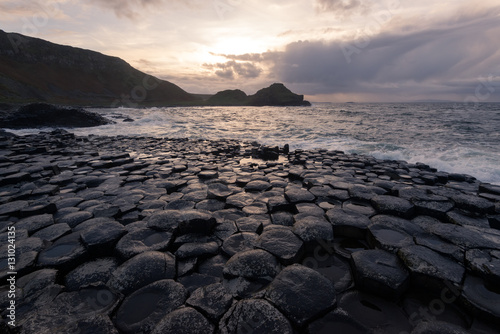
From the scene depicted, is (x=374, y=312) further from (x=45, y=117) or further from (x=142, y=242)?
(x=45, y=117)

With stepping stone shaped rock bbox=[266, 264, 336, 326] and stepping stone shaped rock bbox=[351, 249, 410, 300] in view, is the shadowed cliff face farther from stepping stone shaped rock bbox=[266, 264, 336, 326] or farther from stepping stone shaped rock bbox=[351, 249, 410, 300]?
stepping stone shaped rock bbox=[351, 249, 410, 300]

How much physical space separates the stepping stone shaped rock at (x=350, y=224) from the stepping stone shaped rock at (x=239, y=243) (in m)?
1.38

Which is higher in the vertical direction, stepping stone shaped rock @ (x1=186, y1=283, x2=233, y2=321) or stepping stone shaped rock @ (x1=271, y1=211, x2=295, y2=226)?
stepping stone shaped rock @ (x1=186, y1=283, x2=233, y2=321)

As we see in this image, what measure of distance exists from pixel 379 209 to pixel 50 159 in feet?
37.6

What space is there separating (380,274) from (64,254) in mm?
4098

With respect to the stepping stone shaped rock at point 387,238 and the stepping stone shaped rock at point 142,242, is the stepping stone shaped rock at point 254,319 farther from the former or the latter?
the stepping stone shaped rock at point 387,238

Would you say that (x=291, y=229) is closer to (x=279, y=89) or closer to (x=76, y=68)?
(x=76, y=68)

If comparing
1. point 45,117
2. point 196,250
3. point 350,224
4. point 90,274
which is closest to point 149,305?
point 196,250

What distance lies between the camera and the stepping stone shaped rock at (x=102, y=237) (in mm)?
3146

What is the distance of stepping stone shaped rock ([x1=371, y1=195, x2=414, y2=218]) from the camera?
416 cm

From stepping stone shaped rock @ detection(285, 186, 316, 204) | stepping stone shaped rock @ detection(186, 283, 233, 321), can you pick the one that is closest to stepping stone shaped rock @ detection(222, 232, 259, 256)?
stepping stone shaped rock @ detection(186, 283, 233, 321)

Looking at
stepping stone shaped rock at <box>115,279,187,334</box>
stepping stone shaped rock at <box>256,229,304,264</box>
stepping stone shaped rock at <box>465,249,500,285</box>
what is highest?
stepping stone shaped rock at <box>465,249,500,285</box>

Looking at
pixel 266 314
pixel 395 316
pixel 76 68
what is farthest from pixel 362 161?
pixel 76 68

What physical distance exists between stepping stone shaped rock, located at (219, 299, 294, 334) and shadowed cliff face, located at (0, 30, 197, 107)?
7855cm
